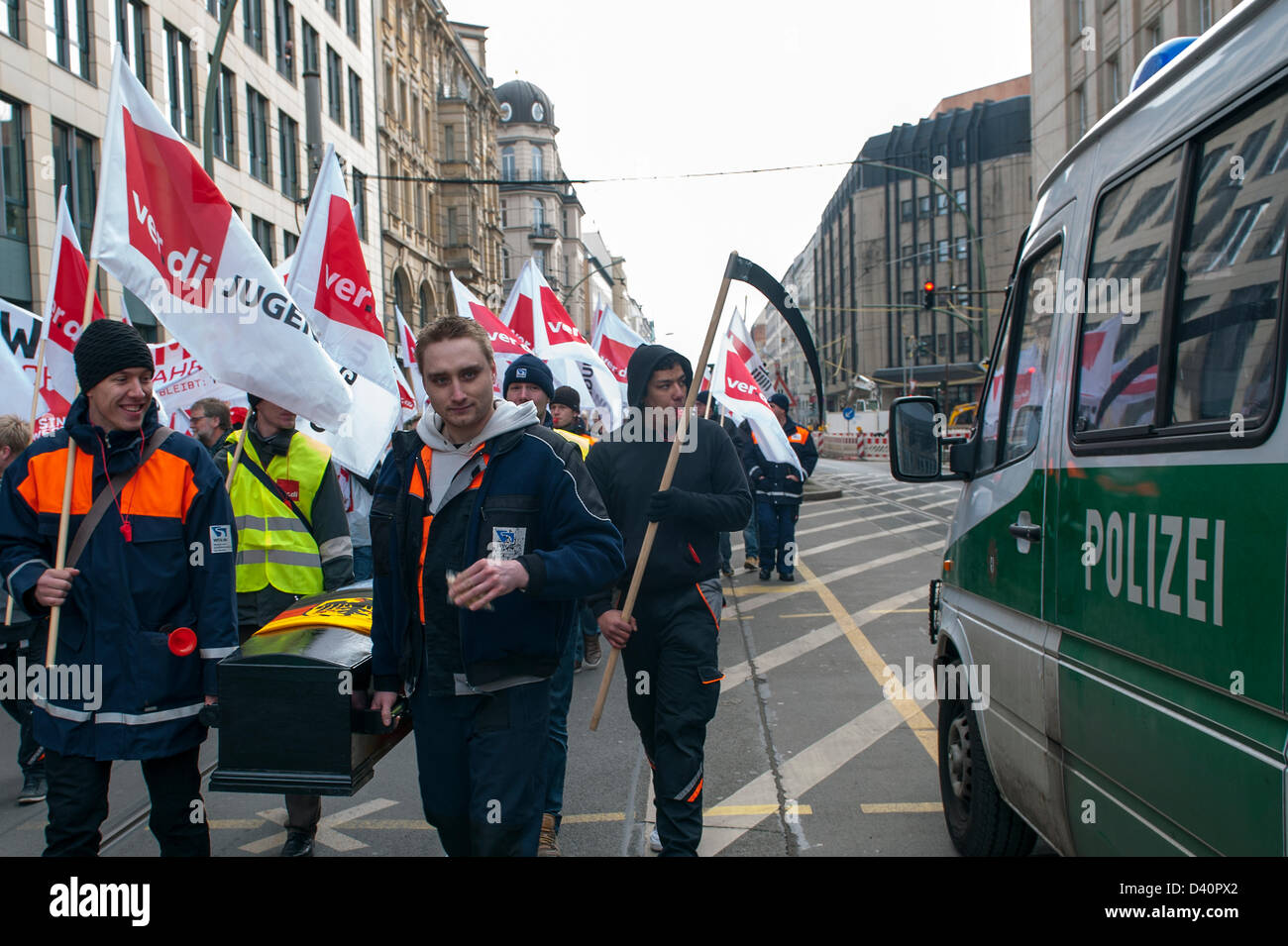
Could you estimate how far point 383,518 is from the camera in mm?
2967

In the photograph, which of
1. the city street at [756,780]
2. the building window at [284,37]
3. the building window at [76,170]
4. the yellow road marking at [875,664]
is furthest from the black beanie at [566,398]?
the building window at [284,37]

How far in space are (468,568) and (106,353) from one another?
58.1 inches

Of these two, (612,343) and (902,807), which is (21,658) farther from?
(612,343)

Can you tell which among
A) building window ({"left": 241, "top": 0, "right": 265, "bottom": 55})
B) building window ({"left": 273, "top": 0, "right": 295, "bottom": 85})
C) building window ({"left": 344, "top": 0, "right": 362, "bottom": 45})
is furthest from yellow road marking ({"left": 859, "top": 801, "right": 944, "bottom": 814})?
building window ({"left": 344, "top": 0, "right": 362, "bottom": 45})

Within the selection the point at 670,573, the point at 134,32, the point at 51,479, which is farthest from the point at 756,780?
the point at 134,32

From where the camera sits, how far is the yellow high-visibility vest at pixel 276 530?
14.3 feet

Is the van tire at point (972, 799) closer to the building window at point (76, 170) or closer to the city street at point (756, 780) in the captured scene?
the city street at point (756, 780)

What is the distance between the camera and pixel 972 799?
361cm

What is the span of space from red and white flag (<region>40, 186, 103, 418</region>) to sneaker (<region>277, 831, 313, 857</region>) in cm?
344

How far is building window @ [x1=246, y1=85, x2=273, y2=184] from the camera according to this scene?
88.4ft

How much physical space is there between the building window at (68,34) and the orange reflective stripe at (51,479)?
737 inches
